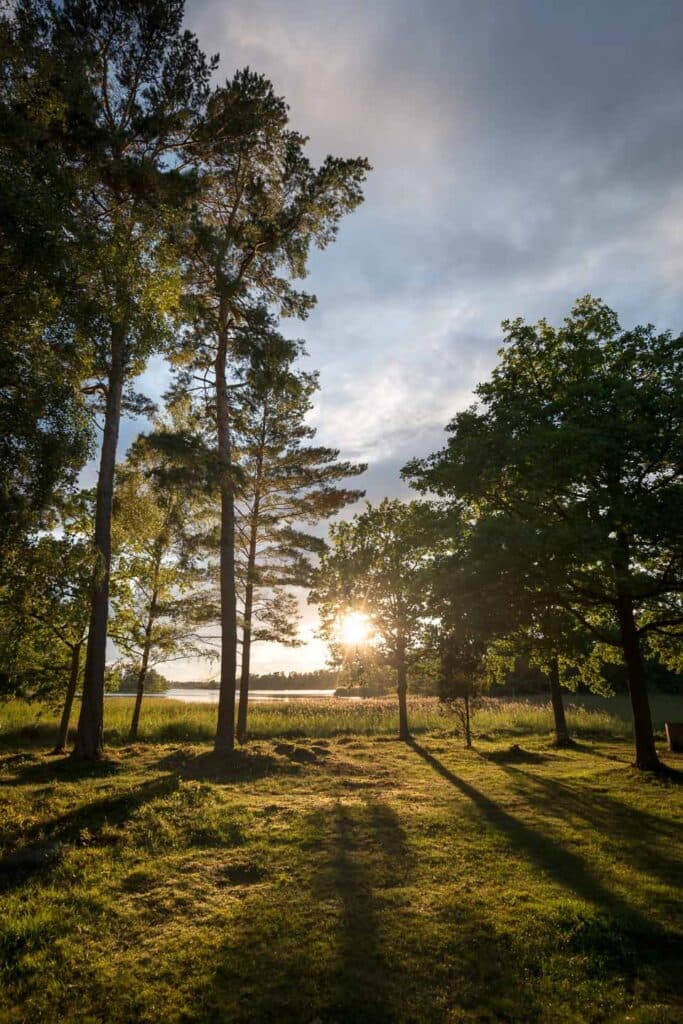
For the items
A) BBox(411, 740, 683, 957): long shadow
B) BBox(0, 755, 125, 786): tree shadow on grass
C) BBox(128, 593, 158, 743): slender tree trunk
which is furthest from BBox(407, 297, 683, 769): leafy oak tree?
BBox(128, 593, 158, 743): slender tree trunk

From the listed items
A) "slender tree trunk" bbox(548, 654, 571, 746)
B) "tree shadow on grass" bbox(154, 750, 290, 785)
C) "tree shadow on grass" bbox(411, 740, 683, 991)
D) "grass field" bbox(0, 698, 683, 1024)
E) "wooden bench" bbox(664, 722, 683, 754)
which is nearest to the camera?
"grass field" bbox(0, 698, 683, 1024)

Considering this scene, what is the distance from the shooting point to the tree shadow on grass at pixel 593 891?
17.7ft

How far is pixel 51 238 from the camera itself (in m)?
8.31

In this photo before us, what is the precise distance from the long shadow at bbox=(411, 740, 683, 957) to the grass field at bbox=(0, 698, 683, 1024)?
1.6 inches

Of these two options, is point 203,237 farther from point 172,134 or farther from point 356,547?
point 356,547

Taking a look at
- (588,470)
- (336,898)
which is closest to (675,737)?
(588,470)

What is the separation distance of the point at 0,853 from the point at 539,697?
49.1m

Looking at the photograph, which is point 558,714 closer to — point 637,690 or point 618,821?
point 637,690

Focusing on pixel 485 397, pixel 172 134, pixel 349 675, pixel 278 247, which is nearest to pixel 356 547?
pixel 349 675

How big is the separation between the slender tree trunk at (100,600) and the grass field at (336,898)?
152cm

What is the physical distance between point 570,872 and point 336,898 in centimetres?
372

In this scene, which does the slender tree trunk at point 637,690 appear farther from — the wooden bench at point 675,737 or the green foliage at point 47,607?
the green foliage at point 47,607

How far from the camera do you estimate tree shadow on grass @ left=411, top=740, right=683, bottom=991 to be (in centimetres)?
539

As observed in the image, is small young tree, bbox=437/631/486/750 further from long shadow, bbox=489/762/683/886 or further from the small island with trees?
long shadow, bbox=489/762/683/886
